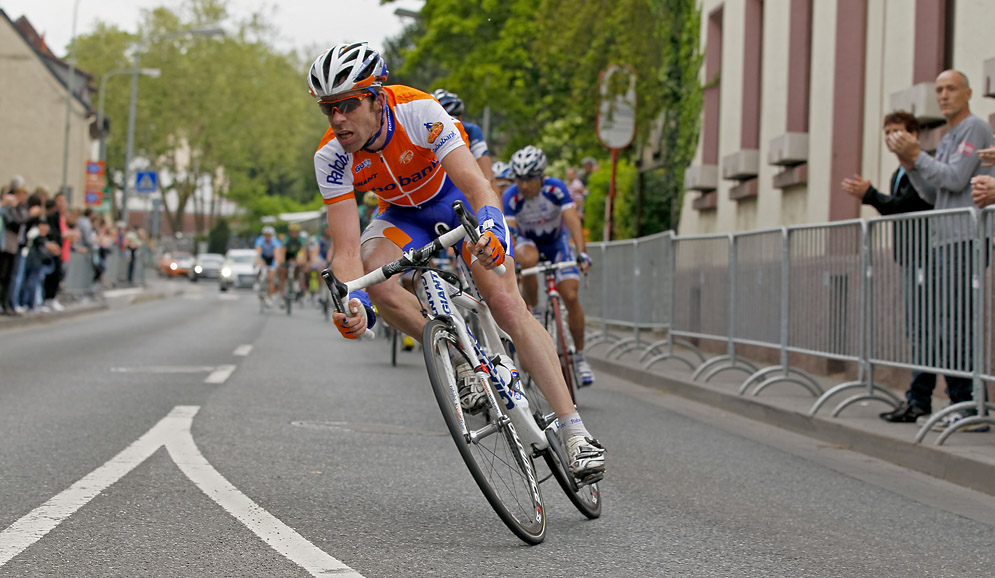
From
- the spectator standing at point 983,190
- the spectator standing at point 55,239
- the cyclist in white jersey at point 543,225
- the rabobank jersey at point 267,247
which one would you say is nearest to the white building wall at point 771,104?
the cyclist in white jersey at point 543,225

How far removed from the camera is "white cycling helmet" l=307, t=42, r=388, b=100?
4863 millimetres

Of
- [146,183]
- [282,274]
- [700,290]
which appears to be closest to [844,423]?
[700,290]

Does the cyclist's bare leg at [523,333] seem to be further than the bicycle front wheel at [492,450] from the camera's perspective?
Yes

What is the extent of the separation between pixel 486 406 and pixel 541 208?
5136mm

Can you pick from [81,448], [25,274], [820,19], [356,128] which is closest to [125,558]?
[356,128]

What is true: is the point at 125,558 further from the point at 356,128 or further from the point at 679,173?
the point at 679,173

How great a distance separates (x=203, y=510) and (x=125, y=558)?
0.86 m

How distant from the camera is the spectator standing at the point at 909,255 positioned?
8492 millimetres

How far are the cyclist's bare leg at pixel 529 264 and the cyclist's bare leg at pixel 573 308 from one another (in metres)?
0.20

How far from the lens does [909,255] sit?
865cm

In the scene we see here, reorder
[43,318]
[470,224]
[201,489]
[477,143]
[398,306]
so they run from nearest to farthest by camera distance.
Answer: [470,224]
[398,306]
[201,489]
[477,143]
[43,318]

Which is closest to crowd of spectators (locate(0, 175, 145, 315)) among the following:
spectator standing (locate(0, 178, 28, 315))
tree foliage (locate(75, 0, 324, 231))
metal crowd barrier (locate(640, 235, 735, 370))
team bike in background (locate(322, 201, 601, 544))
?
spectator standing (locate(0, 178, 28, 315))

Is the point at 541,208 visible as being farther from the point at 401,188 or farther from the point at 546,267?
the point at 401,188

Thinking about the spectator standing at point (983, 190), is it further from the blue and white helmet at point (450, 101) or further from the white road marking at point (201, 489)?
the white road marking at point (201, 489)
